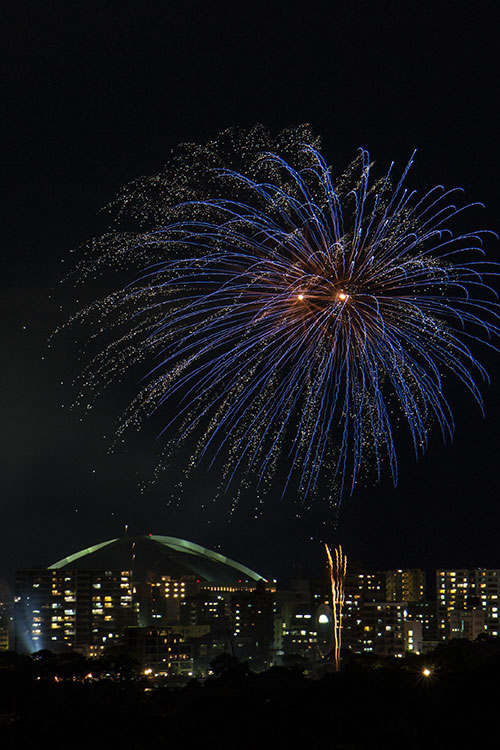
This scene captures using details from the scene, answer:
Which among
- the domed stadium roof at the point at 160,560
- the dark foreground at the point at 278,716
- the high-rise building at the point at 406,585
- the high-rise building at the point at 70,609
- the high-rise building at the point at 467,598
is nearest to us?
the dark foreground at the point at 278,716

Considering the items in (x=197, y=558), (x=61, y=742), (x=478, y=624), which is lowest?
(x=61, y=742)

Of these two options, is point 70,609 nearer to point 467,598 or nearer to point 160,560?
point 467,598

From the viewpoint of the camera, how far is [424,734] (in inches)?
1281

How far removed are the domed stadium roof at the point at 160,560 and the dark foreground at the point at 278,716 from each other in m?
123

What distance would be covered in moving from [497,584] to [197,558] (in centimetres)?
7939

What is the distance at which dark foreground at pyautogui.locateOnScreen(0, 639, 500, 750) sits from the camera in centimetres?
3150

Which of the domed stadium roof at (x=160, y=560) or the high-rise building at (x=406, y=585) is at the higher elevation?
the domed stadium roof at (x=160, y=560)

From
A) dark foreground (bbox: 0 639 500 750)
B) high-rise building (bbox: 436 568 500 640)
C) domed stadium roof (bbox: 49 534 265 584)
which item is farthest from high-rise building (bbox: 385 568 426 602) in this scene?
dark foreground (bbox: 0 639 500 750)

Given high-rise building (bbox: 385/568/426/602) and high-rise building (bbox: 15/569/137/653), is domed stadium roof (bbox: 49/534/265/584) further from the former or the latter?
high-rise building (bbox: 15/569/137/653)

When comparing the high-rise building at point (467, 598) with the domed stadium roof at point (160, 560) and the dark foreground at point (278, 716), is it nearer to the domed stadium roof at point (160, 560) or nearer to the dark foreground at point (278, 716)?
the domed stadium roof at point (160, 560)

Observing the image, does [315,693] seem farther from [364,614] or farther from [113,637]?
[113,637]

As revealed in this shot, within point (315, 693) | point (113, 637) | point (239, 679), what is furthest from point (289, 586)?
point (315, 693)

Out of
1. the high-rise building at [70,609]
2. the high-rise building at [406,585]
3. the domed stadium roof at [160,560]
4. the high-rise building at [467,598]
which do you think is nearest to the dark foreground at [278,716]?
the high-rise building at [467,598]

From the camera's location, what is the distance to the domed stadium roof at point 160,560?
170125 mm
